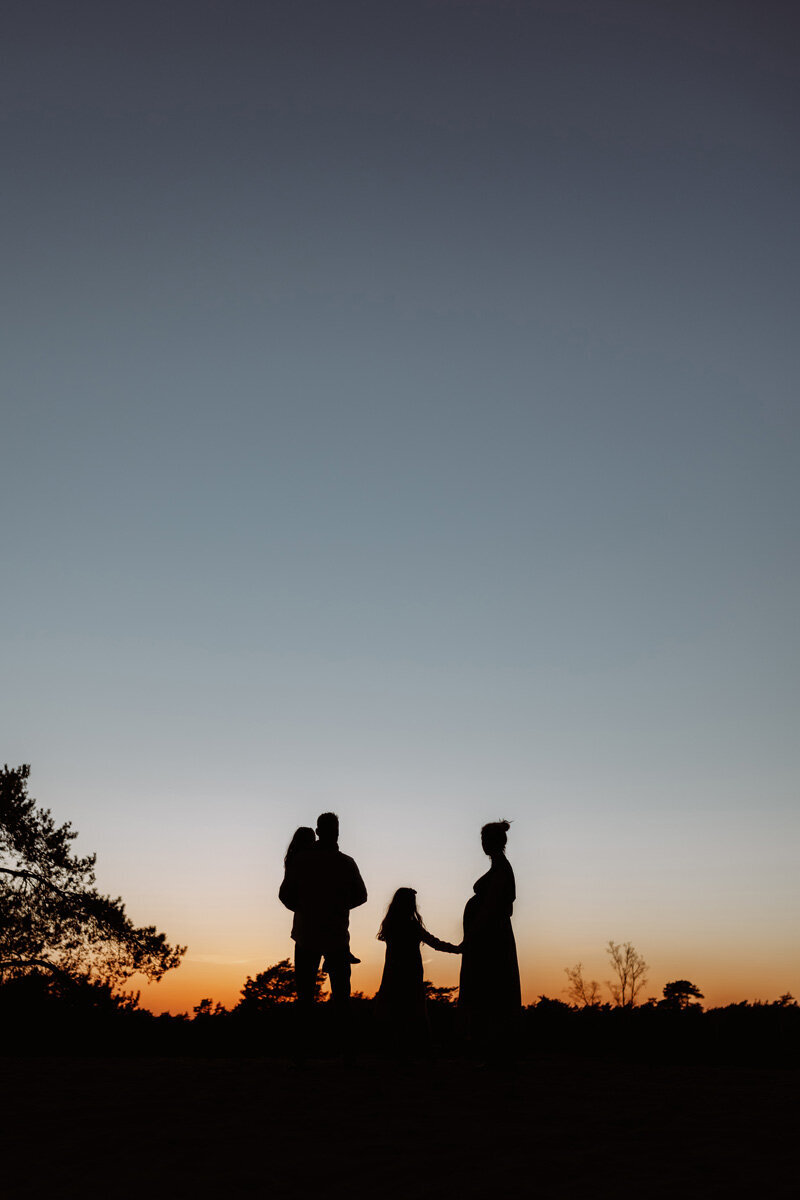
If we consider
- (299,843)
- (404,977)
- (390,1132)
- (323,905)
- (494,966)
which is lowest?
(390,1132)

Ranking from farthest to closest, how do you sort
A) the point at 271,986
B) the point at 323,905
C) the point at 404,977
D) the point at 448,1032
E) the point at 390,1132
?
1. the point at 271,986
2. the point at 448,1032
3. the point at 404,977
4. the point at 323,905
5. the point at 390,1132

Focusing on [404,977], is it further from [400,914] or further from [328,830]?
[328,830]

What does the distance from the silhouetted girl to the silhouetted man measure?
4.69 feet

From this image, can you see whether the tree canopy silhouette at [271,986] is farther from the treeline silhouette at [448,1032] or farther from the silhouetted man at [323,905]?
the silhouetted man at [323,905]

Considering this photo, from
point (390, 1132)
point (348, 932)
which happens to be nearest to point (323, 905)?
point (348, 932)

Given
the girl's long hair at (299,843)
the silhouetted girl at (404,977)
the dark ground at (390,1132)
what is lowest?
the dark ground at (390,1132)

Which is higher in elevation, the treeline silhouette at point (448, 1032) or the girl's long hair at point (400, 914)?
the girl's long hair at point (400, 914)

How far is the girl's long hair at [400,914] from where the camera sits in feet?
37.3

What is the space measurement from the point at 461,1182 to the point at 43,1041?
934 centimetres

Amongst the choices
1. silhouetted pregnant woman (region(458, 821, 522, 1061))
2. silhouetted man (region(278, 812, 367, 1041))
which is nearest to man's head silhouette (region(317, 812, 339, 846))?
silhouetted man (region(278, 812, 367, 1041))

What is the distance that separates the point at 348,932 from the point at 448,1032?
513 centimetres

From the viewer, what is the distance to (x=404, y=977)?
37.1 feet

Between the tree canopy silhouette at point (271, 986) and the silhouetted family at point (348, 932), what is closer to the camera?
the silhouetted family at point (348, 932)

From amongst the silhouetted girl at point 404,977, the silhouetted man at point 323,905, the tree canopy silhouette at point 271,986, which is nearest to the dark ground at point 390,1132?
the silhouetted girl at point 404,977
